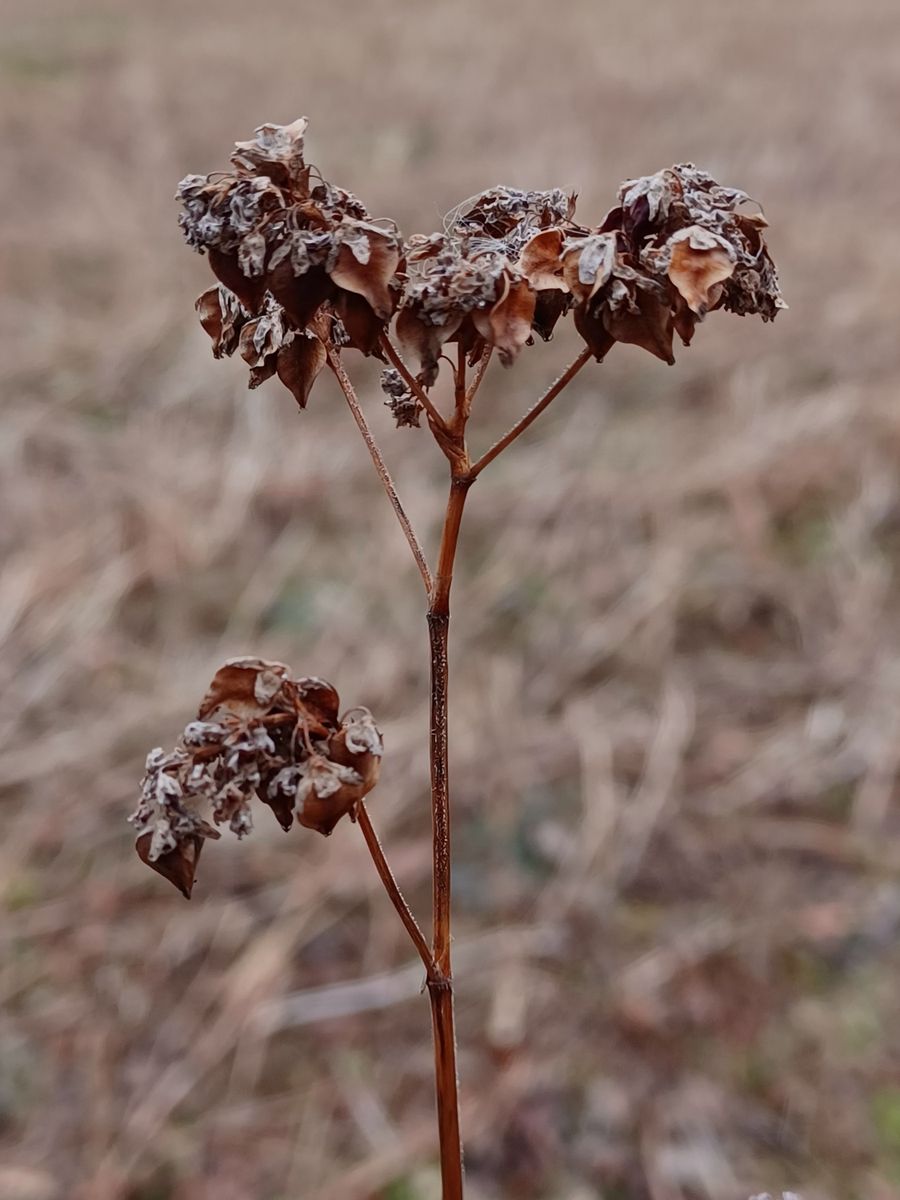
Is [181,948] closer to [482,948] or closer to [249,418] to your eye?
[482,948]

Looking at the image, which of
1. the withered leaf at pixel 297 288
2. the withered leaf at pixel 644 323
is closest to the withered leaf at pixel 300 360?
the withered leaf at pixel 297 288

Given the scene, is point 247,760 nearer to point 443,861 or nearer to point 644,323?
point 443,861

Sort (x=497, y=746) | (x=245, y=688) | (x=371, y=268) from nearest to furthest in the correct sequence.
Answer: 1. (x=371, y=268)
2. (x=245, y=688)
3. (x=497, y=746)

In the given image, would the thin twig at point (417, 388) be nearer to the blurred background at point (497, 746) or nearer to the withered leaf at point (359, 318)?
the withered leaf at point (359, 318)

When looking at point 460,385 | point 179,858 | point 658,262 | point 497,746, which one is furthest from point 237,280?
point 497,746

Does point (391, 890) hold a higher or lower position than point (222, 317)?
lower

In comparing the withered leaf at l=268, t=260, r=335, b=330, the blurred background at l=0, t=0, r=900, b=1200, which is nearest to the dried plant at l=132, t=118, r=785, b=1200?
the withered leaf at l=268, t=260, r=335, b=330

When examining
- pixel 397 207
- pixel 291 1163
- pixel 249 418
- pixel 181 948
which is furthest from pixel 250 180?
pixel 397 207

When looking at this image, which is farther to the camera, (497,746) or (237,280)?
(497,746)
